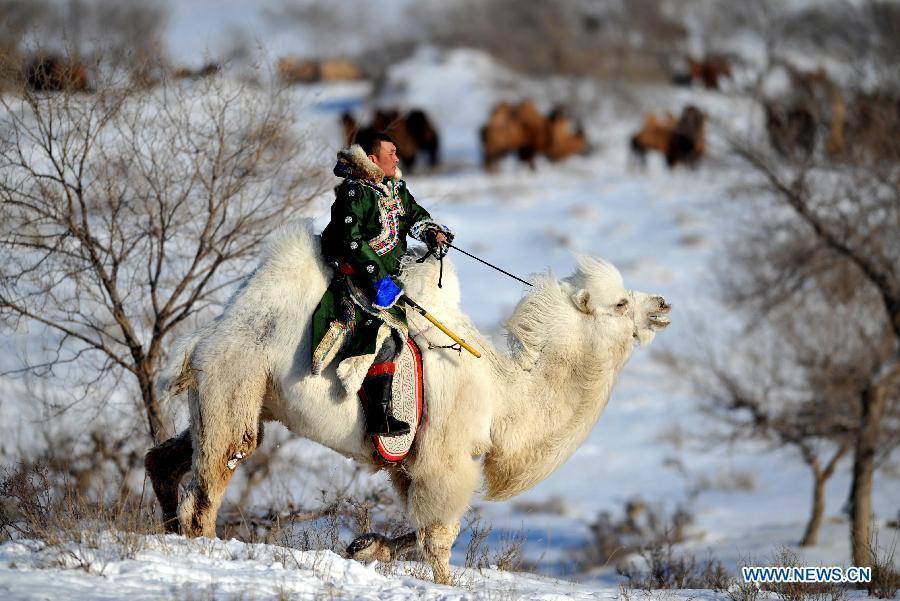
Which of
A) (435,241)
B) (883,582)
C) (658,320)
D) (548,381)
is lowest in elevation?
(883,582)

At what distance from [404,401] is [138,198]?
11.7 ft

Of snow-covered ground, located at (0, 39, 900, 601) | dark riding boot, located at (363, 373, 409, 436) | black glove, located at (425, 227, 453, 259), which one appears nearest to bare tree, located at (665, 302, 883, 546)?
snow-covered ground, located at (0, 39, 900, 601)

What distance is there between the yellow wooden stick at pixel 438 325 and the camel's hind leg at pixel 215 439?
95 centimetres

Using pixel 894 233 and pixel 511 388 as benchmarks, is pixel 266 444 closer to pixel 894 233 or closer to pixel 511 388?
pixel 511 388

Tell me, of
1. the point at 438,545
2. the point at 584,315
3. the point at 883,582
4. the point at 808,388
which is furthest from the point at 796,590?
the point at 808,388

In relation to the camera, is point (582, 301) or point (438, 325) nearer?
point (438, 325)

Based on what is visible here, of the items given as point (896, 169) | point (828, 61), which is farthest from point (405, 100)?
point (896, 169)

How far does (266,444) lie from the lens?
1114 centimetres

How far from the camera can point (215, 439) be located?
20.0 feet

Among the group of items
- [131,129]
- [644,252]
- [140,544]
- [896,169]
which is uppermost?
[644,252]

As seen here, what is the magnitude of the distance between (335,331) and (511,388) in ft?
3.90

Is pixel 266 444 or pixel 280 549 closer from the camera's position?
pixel 280 549

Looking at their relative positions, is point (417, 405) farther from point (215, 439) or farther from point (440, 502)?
point (215, 439)

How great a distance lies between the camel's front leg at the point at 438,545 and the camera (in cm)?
634
